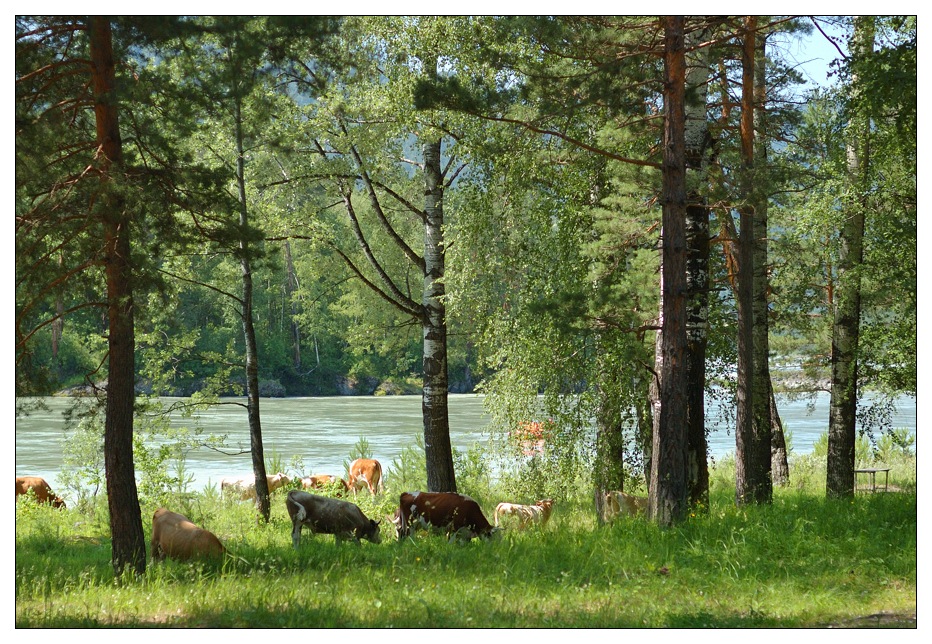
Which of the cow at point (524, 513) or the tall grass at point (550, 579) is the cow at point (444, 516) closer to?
the tall grass at point (550, 579)

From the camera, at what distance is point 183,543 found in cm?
643

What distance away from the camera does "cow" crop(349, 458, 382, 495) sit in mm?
12508

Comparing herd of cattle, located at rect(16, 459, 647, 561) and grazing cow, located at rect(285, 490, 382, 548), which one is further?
grazing cow, located at rect(285, 490, 382, 548)

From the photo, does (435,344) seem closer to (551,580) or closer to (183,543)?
(183,543)

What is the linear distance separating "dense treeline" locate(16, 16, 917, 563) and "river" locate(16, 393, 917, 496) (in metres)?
3.40

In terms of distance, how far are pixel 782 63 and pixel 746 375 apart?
3.09 metres

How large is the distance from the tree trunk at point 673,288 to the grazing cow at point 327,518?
256cm

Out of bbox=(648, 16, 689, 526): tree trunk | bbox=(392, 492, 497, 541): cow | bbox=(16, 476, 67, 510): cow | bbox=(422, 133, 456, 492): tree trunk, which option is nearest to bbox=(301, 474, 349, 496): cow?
bbox=(422, 133, 456, 492): tree trunk

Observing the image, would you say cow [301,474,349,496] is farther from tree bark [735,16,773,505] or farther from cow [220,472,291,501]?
tree bark [735,16,773,505]

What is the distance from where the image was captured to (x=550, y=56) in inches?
300

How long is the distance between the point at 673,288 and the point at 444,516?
2763 millimetres

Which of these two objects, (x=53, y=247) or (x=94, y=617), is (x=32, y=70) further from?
(x=94, y=617)

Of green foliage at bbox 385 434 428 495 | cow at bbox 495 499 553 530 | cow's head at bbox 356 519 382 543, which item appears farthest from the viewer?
green foliage at bbox 385 434 428 495

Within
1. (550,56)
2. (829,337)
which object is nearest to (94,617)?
(550,56)
